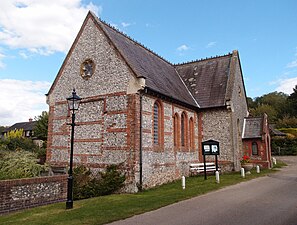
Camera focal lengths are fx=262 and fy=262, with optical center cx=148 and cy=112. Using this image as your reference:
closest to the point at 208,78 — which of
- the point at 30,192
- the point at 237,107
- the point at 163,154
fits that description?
the point at 237,107

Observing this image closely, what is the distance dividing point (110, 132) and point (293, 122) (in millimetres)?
45429

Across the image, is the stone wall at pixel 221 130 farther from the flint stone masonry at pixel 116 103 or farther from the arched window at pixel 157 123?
the flint stone masonry at pixel 116 103

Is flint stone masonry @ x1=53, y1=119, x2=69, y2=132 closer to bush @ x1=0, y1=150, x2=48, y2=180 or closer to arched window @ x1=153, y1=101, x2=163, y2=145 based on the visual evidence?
bush @ x1=0, y1=150, x2=48, y2=180

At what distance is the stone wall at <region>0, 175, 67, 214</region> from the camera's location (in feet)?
35.9

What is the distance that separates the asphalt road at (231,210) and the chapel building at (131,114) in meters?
5.19

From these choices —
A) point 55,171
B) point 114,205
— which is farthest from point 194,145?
point 114,205

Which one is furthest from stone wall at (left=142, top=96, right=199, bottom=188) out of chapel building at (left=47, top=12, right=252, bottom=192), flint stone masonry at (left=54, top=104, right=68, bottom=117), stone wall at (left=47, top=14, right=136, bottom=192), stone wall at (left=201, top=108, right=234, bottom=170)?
flint stone masonry at (left=54, top=104, right=68, bottom=117)

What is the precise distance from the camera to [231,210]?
348 inches

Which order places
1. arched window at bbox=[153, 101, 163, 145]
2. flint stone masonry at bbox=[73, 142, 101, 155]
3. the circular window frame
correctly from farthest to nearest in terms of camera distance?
the circular window frame < arched window at bbox=[153, 101, 163, 145] < flint stone masonry at bbox=[73, 142, 101, 155]

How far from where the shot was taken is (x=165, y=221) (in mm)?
7730

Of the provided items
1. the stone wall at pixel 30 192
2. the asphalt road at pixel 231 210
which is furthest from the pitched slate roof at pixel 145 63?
the asphalt road at pixel 231 210

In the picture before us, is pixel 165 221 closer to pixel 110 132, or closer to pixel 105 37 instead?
pixel 110 132

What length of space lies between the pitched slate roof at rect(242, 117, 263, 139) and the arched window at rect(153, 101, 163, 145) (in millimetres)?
10860

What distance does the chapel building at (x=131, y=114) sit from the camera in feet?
50.5
